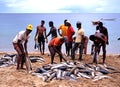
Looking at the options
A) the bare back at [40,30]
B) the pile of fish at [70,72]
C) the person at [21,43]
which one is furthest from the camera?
the bare back at [40,30]

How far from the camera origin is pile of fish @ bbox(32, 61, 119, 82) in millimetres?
13844

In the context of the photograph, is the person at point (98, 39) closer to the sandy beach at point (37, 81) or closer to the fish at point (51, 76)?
the sandy beach at point (37, 81)

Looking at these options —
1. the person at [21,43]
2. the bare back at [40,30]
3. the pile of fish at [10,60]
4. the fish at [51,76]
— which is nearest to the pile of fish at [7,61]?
the pile of fish at [10,60]

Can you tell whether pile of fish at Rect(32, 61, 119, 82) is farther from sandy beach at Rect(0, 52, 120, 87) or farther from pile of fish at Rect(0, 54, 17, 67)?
pile of fish at Rect(0, 54, 17, 67)

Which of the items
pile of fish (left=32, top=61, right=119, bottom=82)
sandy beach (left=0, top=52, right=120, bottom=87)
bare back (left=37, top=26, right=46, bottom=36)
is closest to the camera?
sandy beach (left=0, top=52, right=120, bottom=87)

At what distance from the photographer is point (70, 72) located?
1412 centimetres

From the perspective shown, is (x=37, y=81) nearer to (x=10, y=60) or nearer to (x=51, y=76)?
(x=51, y=76)

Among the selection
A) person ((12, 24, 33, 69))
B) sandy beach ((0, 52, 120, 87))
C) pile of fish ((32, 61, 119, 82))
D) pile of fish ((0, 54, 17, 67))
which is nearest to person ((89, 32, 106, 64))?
pile of fish ((32, 61, 119, 82))

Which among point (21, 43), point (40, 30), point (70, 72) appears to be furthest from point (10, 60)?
point (70, 72)

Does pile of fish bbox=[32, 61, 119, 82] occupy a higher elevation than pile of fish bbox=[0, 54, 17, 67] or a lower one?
lower

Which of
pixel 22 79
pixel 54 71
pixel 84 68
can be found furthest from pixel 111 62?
pixel 22 79

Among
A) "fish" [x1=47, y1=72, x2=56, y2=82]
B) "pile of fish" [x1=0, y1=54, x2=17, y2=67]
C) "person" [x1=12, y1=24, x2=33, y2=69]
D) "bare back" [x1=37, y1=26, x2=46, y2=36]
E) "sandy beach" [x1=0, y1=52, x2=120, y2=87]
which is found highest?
"bare back" [x1=37, y1=26, x2=46, y2=36]

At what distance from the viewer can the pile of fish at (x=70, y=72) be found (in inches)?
545

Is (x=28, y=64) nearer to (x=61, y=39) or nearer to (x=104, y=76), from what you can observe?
(x=61, y=39)
